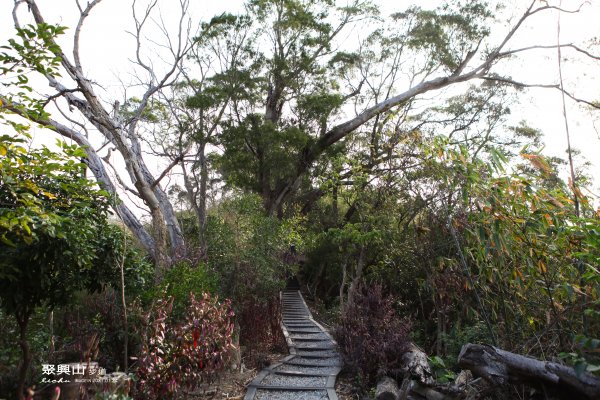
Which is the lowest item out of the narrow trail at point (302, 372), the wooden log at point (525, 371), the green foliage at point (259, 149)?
the narrow trail at point (302, 372)

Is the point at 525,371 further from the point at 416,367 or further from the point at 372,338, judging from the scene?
the point at 372,338

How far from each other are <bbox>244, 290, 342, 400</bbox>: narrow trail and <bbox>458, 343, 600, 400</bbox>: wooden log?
298 cm

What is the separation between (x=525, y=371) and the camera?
9.46 feet

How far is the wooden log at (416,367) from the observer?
17.4 feet

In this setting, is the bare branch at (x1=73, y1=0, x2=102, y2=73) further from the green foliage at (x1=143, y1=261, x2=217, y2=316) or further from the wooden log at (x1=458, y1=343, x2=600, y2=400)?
the wooden log at (x1=458, y1=343, x2=600, y2=400)

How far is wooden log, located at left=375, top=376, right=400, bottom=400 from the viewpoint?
5262 mm

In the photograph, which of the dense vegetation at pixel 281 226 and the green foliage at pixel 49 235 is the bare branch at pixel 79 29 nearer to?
the dense vegetation at pixel 281 226

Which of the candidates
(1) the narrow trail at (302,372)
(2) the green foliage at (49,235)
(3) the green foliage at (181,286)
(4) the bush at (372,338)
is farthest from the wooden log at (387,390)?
(2) the green foliage at (49,235)

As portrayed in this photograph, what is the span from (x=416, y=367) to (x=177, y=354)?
2920 mm

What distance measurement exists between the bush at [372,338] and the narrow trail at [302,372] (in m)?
0.46

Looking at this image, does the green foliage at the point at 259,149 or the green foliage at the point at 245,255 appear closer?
the green foliage at the point at 245,255

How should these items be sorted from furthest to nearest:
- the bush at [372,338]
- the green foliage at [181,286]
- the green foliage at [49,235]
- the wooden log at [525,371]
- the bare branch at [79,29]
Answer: the bare branch at [79,29] → the green foliage at [181,286] → the bush at [372,338] → the green foliage at [49,235] → the wooden log at [525,371]

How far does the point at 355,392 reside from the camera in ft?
19.7

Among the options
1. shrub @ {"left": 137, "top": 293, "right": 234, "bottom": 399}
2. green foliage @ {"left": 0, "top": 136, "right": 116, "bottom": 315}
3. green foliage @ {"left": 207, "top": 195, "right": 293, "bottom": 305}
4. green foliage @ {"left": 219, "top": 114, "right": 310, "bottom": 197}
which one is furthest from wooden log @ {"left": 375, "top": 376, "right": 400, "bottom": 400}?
green foliage @ {"left": 219, "top": 114, "right": 310, "bottom": 197}
